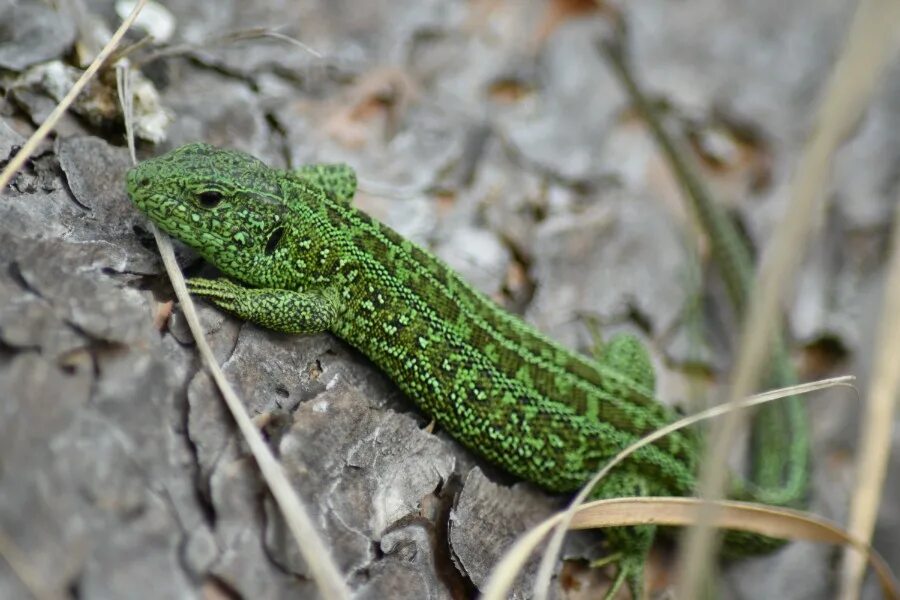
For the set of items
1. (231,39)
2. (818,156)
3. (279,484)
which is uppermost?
(231,39)

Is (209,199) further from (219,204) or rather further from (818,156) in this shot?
(818,156)

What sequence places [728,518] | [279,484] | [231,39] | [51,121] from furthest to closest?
1. [231,39]
2. [728,518]
3. [51,121]
4. [279,484]

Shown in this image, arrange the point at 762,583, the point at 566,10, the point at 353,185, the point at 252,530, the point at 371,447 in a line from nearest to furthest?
the point at 252,530, the point at 371,447, the point at 353,185, the point at 762,583, the point at 566,10

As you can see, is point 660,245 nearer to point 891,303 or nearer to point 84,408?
point 891,303

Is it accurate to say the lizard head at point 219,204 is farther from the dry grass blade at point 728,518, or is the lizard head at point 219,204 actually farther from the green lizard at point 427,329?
the dry grass blade at point 728,518

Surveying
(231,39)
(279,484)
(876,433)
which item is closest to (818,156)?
(279,484)

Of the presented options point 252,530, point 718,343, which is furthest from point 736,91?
point 252,530

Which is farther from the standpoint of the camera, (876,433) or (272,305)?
(876,433)

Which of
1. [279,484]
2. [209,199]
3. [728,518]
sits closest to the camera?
[279,484]
